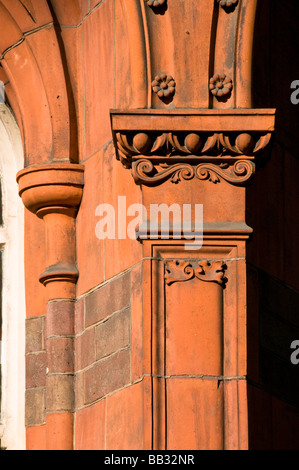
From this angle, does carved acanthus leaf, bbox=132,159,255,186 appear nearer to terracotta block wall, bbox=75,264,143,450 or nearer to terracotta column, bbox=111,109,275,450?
terracotta column, bbox=111,109,275,450

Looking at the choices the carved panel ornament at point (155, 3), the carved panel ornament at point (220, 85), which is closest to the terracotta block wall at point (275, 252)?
the carved panel ornament at point (220, 85)

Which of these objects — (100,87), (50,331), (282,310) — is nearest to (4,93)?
(100,87)

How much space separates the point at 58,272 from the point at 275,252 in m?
0.91

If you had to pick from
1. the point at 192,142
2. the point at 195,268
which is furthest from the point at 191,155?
the point at 195,268

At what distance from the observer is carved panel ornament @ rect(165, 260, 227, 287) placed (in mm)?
6691

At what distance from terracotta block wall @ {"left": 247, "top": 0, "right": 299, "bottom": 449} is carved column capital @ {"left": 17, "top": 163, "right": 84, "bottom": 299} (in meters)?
0.82

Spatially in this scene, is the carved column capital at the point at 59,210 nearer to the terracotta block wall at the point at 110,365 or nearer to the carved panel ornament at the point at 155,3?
the terracotta block wall at the point at 110,365

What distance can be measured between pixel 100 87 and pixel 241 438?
1.67m

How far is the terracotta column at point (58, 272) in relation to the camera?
716cm

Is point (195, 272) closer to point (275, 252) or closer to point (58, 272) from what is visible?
point (275, 252)

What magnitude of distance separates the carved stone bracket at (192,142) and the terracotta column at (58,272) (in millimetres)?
590

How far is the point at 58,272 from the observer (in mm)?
7277

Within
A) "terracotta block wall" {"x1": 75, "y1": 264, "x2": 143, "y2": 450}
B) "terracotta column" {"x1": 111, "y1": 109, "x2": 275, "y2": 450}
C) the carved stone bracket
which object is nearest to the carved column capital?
"terracotta block wall" {"x1": 75, "y1": 264, "x2": 143, "y2": 450}
